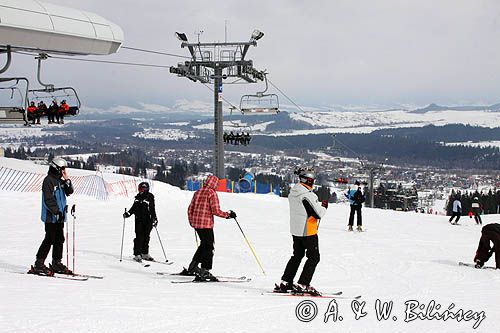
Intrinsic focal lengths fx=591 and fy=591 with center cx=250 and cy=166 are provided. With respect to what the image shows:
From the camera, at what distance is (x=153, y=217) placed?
10258 mm

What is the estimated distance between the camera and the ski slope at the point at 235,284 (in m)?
5.47

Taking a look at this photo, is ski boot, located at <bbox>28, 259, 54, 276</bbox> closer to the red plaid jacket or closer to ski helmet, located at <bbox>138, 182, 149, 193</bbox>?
the red plaid jacket

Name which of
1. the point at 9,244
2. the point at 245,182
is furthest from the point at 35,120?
the point at 245,182

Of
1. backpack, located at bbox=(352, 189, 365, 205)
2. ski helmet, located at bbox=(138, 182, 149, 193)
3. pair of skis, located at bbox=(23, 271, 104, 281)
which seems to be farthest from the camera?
backpack, located at bbox=(352, 189, 365, 205)

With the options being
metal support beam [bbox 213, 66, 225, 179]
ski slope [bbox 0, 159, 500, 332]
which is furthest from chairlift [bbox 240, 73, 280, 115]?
ski slope [bbox 0, 159, 500, 332]

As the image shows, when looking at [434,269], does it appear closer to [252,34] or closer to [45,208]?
[45,208]

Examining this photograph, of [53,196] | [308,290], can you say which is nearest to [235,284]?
[308,290]

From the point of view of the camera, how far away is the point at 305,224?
6.99 meters

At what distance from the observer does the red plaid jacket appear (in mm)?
7895

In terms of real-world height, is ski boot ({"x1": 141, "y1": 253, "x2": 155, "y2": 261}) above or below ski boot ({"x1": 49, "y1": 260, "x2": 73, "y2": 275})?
below

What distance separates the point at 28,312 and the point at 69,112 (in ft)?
40.3

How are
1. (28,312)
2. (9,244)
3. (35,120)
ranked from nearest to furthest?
(28,312), (9,244), (35,120)

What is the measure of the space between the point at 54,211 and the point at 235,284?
2582 millimetres

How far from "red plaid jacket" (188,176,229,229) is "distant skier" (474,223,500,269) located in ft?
17.1
